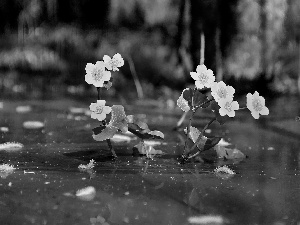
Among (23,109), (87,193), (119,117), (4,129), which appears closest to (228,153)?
(119,117)

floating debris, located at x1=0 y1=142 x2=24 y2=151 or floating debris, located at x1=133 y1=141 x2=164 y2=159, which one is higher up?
floating debris, located at x1=133 y1=141 x2=164 y2=159

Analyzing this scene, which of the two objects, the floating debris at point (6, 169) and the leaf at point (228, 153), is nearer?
the floating debris at point (6, 169)

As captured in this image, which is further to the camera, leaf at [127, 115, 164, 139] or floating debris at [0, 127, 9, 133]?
floating debris at [0, 127, 9, 133]

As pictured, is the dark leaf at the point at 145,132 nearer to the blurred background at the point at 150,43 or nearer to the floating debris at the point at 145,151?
the floating debris at the point at 145,151

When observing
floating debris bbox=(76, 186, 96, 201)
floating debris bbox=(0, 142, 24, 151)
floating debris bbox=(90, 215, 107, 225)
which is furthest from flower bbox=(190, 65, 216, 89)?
floating debris bbox=(0, 142, 24, 151)

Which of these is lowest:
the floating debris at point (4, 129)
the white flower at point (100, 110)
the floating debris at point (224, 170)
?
the floating debris at point (4, 129)

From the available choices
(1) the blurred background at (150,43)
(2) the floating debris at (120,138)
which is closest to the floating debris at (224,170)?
(2) the floating debris at (120,138)

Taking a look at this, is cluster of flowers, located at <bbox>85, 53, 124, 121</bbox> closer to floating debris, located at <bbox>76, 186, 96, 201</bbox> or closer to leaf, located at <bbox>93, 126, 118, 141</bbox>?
leaf, located at <bbox>93, 126, 118, 141</bbox>
